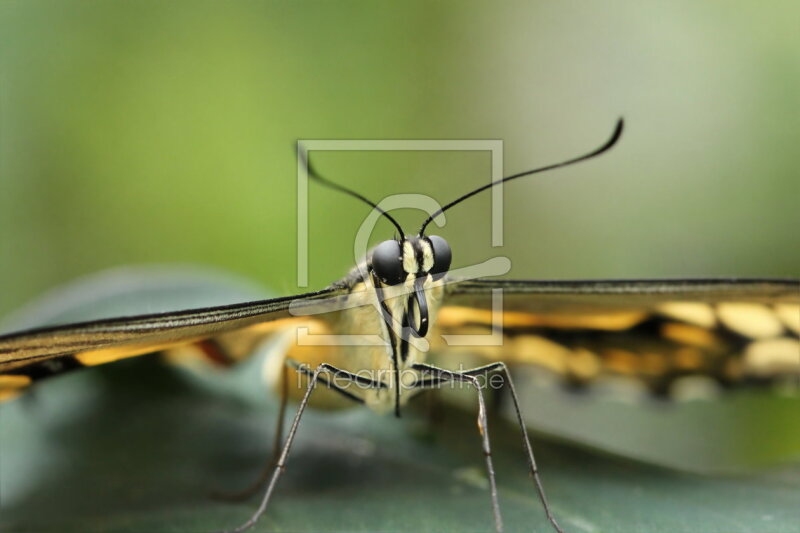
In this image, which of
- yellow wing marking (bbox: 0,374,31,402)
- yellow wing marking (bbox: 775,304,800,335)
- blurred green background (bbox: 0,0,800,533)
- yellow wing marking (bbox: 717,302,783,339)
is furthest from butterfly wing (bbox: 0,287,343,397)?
blurred green background (bbox: 0,0,800,533)

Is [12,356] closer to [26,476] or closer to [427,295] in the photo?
[26,476]

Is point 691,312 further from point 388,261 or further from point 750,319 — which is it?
point 388,261

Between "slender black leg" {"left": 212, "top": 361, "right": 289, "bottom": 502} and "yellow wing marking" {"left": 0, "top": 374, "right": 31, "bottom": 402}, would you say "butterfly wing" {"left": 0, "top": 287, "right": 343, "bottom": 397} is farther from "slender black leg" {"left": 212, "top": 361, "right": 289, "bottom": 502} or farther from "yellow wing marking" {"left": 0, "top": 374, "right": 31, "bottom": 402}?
"slender black leg" {"left": 212, "top": 361, "right": 289, "bottom": 502}

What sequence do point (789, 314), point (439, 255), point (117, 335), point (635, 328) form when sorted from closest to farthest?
point (117, 335), point (439, 255), point (789, 314), point (635, 328)

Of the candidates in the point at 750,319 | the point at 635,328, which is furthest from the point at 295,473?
the point at 750,319

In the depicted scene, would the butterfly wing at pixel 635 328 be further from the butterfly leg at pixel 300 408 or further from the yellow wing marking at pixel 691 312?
the butterfly leg at pixel 300 408

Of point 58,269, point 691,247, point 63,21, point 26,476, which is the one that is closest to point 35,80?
point 63,21

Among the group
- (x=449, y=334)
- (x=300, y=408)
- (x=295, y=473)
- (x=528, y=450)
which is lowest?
(x=295, y=473)
